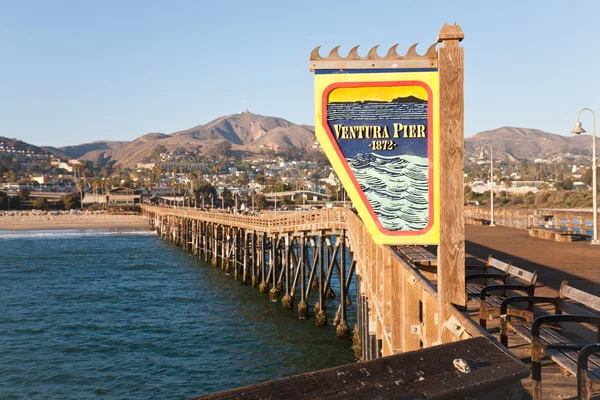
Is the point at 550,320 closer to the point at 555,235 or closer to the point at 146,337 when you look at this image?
the point at 555,235

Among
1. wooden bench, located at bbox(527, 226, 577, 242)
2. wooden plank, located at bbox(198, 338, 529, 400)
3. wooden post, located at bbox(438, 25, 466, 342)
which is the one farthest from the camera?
wooden bench, located at bbox(527, 226, 577, 242)

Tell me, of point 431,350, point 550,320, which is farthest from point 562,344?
point 431,350

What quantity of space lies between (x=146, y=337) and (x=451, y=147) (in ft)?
66.7

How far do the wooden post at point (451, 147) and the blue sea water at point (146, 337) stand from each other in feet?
42.5

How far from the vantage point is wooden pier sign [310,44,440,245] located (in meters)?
4.85

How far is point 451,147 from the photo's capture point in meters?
4.73

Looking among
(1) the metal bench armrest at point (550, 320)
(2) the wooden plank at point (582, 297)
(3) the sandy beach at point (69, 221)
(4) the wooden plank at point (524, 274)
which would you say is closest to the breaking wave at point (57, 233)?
(3) the sandy beach at point (69, 221)

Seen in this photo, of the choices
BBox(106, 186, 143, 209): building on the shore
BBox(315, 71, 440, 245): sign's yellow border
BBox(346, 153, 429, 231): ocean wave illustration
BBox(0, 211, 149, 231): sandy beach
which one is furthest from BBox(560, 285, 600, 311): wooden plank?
BBox(106, 186, 143, 209): building on the shore

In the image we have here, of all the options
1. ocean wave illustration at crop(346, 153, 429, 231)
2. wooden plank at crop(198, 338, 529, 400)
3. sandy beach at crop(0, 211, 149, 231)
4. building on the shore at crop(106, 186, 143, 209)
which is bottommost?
sandy beach at crop(0, 211, 149, 231)

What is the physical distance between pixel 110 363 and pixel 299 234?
1137cm

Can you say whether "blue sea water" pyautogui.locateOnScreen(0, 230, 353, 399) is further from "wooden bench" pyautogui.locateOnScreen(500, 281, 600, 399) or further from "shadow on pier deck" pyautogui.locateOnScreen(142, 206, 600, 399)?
"wooden bench" pyautogui.locateOnScreen(500, 281, 600, 399)

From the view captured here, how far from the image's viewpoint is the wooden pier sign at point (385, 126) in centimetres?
485

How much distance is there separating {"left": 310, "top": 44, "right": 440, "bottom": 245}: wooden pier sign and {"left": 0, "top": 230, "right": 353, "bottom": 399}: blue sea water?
12882mm

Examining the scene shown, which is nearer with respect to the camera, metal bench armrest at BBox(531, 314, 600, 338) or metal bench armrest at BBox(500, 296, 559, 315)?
metal bench armrest at BBox(531, 314, 600, 338)
